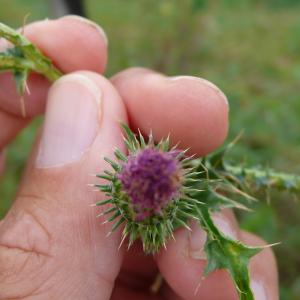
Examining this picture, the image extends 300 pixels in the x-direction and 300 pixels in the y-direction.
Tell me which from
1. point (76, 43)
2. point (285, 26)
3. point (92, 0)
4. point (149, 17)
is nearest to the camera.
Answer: point (76, 43)

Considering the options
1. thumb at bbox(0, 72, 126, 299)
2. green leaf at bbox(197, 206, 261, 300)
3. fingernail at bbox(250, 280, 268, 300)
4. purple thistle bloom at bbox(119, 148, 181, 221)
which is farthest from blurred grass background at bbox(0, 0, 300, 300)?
purple thistle bloom at bbox(119, 148, 181, 221)

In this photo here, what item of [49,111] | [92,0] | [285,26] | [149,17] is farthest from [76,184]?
[92,0]

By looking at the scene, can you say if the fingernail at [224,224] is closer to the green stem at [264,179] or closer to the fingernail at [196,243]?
the fingernail at [196,243]

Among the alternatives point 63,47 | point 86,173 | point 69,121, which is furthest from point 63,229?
point 63,47

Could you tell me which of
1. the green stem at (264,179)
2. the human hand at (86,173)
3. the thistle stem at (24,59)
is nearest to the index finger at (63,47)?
the human hand at (86,173)

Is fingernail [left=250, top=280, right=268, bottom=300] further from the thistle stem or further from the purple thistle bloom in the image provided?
the thistle stem

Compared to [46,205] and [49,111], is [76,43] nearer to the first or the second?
[49,111]

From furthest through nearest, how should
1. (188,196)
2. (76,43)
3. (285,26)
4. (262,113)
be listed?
(285,26) → (262,113) → (76,43) → (188,196)
